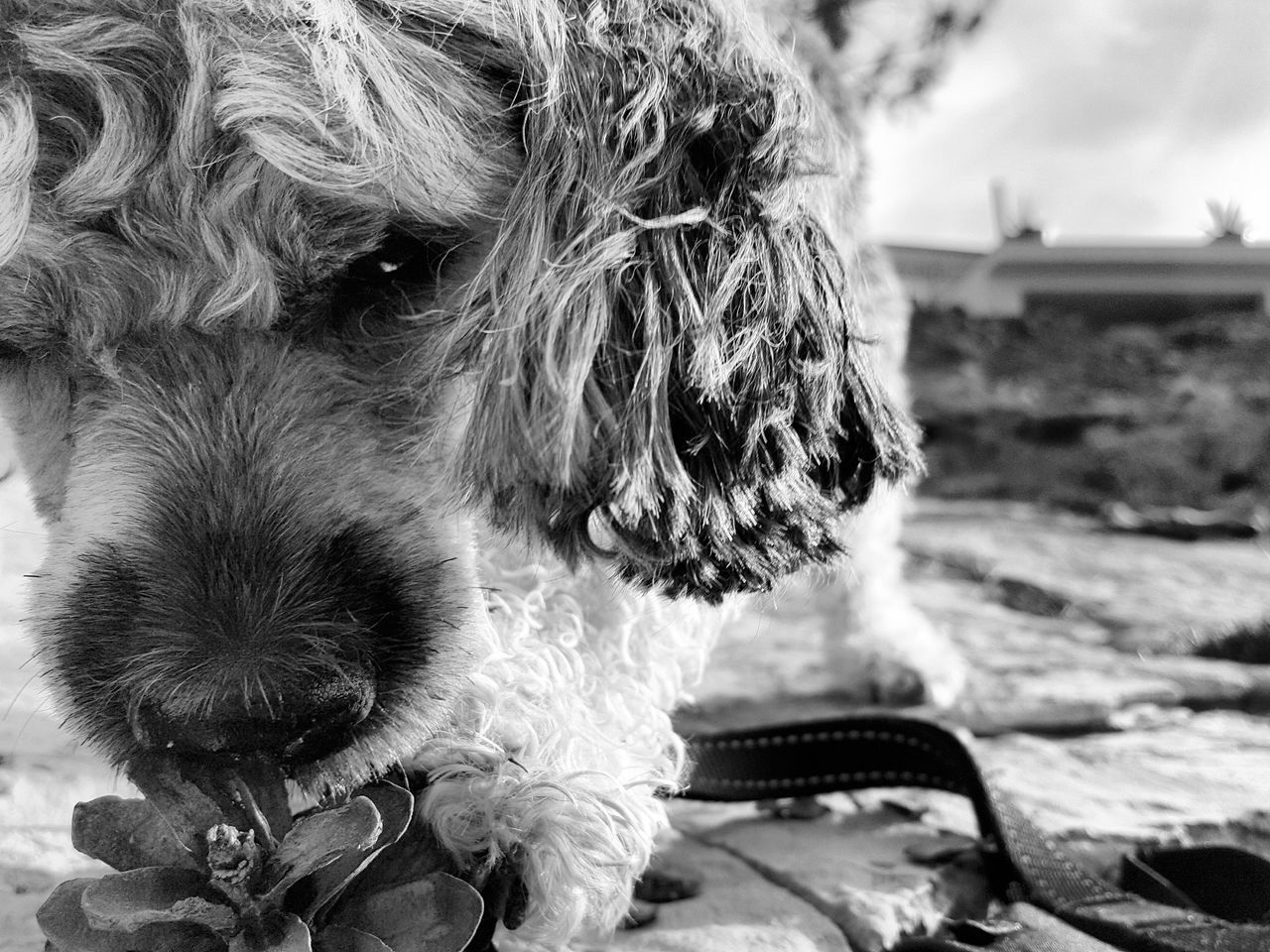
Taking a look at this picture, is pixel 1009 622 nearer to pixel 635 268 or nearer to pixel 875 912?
pixel 875 912

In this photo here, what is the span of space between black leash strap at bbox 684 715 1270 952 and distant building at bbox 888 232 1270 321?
23.7ft

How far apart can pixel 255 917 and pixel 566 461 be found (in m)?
0.54

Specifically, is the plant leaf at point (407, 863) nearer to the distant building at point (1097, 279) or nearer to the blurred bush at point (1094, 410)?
the blurred bush at point (1094, 410)

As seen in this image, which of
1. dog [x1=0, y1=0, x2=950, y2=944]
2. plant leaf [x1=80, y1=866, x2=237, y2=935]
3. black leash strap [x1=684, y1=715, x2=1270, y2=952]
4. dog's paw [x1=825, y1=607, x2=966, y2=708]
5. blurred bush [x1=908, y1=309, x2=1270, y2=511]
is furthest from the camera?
blurred bush [x1=908, y1=309, x2=1270, y2=511]

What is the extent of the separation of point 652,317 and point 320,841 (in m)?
0.65

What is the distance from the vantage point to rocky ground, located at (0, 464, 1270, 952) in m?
1.36

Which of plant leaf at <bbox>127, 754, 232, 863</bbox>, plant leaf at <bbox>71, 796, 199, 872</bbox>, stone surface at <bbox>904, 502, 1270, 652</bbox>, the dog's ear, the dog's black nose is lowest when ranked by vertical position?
plant leaf at <bbox>71, 796, 199, 872</bbox>

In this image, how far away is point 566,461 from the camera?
47.8 inches

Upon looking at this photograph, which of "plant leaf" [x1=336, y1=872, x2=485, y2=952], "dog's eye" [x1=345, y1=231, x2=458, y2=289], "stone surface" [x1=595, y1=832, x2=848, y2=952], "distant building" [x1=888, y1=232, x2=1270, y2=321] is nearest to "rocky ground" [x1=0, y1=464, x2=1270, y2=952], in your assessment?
"stone surface" [x1=595, y1=832, x2=848, y2=952]

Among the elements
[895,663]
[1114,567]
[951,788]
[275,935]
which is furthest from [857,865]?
[1114,567]

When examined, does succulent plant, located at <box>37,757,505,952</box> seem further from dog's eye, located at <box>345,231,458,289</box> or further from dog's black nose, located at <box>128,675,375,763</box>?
dog's eye, located at <box>345,231,458,289</box>

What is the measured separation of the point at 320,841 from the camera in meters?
0.96

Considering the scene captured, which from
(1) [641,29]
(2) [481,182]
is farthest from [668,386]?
(1) [641,29]

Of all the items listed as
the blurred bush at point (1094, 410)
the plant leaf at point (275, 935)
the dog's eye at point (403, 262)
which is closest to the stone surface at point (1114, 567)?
the blurred bush at point (1094, 410)
